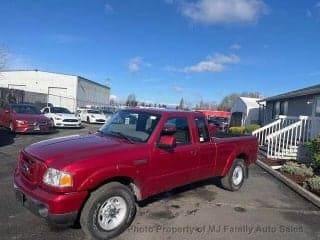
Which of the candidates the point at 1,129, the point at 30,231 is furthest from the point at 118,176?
the point at 1,129

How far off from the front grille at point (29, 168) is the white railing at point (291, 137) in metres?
11.1

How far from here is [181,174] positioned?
21.6 feet

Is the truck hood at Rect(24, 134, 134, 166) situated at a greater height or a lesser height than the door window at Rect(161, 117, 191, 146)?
lesser

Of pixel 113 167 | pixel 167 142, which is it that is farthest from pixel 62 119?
pixel 113 167

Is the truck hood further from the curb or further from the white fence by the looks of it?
the white fence

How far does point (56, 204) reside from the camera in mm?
4621

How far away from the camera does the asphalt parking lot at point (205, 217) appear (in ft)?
17.7

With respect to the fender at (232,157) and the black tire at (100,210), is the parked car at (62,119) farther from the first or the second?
the black tire at (100,210)

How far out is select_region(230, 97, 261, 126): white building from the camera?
125 feet

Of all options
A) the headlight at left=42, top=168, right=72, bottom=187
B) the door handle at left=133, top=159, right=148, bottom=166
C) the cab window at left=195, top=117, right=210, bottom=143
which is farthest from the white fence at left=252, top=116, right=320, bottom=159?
the headlight at left=42, top=168, right=72, bottom=187

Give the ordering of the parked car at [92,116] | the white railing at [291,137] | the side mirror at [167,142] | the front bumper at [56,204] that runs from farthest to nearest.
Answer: the parked car at [92,116] < the white railing at [291,137] < the side mirror at [167,142] < the front bumper at [56,204]

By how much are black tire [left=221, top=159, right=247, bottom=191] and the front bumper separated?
418cm

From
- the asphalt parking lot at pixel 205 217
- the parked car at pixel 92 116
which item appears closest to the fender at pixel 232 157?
the asphalt parking lot at pixel 205 217

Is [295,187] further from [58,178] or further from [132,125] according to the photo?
[58,178]
